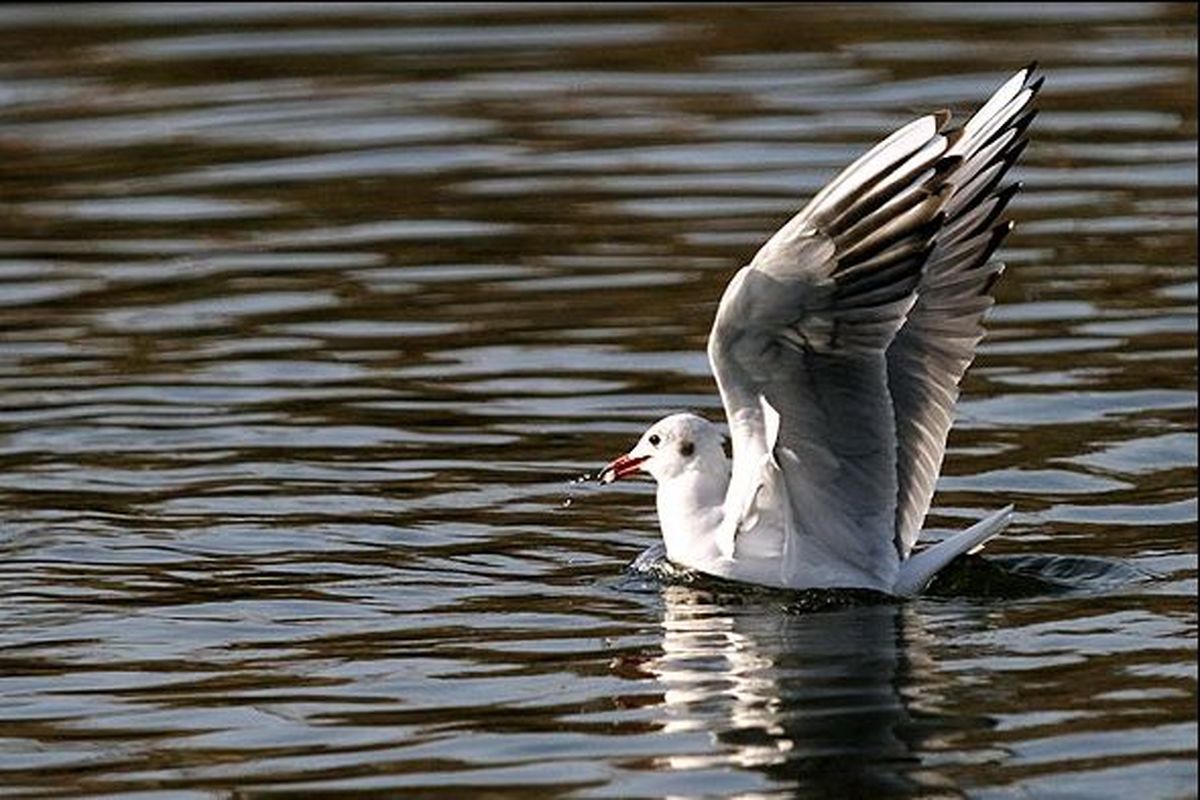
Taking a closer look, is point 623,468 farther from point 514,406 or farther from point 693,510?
point 514,406

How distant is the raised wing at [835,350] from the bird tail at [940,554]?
5 cm

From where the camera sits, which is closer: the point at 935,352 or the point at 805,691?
the point at 805,691

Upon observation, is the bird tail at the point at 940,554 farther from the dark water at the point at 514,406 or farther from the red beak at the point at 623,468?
the red beak at the point at 623,468

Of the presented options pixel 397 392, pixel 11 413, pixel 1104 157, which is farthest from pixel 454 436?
pixel 1104 157

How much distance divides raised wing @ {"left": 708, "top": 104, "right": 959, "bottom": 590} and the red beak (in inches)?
26.2

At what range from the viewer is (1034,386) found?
47.0 ft

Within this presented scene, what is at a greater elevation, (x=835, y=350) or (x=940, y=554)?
(x=835, y=350)

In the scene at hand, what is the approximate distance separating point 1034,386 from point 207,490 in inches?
146

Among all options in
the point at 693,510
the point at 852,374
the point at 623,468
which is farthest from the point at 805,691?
the point at 623,468

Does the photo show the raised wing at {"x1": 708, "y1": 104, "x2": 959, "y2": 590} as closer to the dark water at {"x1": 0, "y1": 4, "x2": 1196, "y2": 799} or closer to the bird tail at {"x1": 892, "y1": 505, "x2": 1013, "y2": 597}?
the bird tail at {"x1": 892, "y1": 505, "x2": 1013, "y2": 597}

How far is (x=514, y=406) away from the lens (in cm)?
1432

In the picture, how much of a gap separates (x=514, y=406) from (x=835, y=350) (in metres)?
4.08

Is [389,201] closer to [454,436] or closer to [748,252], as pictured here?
[748,252]

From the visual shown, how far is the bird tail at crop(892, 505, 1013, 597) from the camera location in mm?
10734
